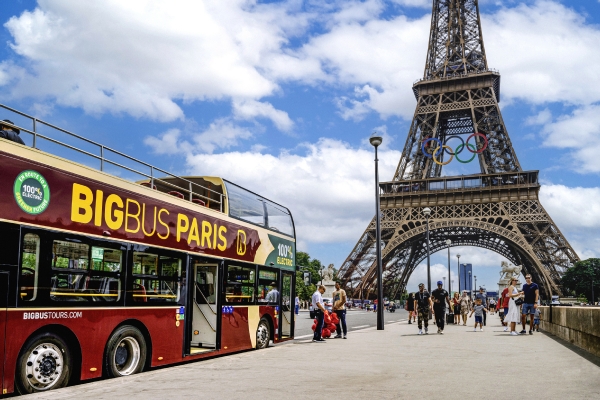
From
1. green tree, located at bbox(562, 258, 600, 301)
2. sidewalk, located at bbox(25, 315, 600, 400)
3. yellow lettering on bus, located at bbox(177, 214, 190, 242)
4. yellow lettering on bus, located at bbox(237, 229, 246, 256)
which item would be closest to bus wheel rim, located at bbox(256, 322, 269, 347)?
sidewalk, located at bbox(25, 315, 600, 400)

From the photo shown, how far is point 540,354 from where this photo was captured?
12.1 metres

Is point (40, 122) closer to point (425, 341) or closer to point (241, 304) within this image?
point (241, 304)

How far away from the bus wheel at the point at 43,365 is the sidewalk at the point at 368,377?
19 cm

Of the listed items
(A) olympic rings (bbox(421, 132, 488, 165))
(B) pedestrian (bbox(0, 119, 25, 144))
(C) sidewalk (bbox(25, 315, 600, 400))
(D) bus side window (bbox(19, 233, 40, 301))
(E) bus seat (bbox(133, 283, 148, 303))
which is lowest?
(C) sidewalk (bbox(25, 315, 600, 400))

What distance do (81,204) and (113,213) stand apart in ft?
2.21

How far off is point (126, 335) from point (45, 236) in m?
2.17

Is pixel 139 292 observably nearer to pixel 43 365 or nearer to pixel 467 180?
pixel 43 365

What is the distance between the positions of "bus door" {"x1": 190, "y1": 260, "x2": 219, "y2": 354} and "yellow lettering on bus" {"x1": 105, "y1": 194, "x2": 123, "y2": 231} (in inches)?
115

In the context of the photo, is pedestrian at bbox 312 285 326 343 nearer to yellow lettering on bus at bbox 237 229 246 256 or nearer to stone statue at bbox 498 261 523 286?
yellow lettering on bus at bbox 237 229 246 256

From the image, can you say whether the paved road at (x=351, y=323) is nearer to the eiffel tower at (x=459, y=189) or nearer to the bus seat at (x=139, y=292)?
the bus seat at (x=139, y=292)

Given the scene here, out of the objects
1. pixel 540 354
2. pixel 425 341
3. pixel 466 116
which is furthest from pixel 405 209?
pixel 540 354

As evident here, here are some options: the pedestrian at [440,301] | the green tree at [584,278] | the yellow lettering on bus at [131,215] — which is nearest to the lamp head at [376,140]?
the pedestrian at [440,301]

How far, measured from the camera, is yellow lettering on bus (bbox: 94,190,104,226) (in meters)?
8.36

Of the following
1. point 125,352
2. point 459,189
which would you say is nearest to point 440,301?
point 125,352
